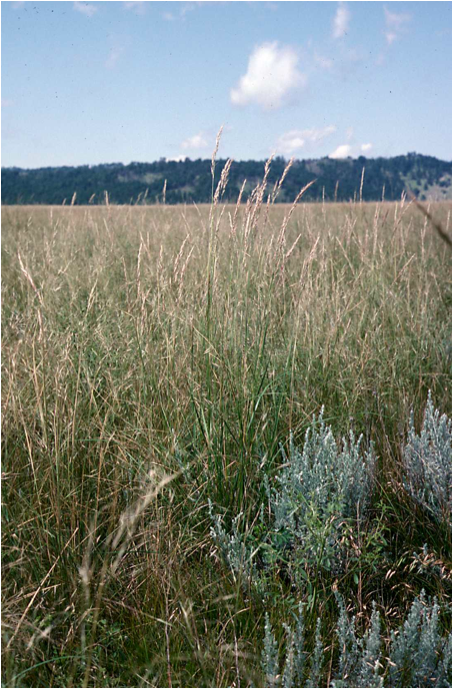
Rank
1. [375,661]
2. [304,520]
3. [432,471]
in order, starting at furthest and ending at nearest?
[432,471] → [304,520] → [375,661]

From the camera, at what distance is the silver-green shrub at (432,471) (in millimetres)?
1830

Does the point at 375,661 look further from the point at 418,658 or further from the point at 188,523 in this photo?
the point at 188,523

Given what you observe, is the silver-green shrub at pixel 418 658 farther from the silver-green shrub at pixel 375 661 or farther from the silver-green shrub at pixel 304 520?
the silver-green shrub at pixel 304 520

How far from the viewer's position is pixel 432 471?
6.14 feet

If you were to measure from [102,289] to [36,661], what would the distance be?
8.36 ft

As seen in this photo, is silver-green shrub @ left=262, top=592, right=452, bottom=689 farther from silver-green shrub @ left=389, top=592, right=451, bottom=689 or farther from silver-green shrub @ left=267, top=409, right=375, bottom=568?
silver-green shrub @ left=267, top=409, right=375, bottom=568

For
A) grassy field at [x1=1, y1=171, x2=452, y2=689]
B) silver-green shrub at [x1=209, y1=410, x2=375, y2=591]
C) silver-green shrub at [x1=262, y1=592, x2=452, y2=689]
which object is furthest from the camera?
silver-green shrub at [x1=209, y1=410, x2=375, y2=591]

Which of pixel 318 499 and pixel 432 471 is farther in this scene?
pixel 432 471

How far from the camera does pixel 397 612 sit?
1.61 metres

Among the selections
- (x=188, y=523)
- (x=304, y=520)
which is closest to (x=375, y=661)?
(x=304, y=520)

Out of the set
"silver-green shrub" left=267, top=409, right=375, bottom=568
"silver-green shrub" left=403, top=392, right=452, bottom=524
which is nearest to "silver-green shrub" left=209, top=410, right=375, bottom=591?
"silver-green shrub" left=267, top=409, right=375, bottom=568

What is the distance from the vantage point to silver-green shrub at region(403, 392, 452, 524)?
1.83 metres

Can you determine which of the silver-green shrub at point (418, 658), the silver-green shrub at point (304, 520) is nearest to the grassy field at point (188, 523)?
the silver-green shrub at point (304, 520)

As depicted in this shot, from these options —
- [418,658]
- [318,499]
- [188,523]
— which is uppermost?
[318,499]
